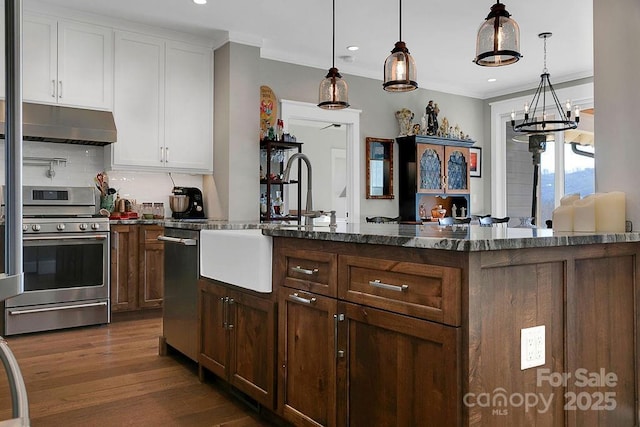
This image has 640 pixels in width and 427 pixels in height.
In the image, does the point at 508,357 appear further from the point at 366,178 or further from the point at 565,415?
the point at 366,178

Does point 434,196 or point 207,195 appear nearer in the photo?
point 207,195

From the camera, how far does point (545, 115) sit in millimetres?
4887

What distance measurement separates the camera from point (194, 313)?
9.68 feet

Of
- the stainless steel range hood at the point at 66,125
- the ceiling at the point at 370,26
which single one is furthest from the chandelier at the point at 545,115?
the stainless steel range hood at the point at 66,125

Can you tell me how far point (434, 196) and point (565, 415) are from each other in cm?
547

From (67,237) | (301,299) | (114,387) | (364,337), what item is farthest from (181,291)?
(364,337)

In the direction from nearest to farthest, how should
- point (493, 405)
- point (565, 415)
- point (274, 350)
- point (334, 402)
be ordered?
point (493, 405), point (565, 415), point (334, 402), point (274, 350)

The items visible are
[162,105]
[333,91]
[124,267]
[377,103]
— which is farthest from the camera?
[377,103]

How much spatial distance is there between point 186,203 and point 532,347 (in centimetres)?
409

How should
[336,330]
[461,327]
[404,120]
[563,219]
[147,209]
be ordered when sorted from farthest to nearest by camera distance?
[404,120] → [147,209] → [563,219] → [336,330] → [461,327]

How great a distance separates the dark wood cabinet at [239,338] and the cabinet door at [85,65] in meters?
2.63

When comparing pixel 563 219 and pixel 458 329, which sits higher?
pixel 563 219

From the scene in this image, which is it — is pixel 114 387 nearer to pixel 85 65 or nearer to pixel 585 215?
pixel 585 215

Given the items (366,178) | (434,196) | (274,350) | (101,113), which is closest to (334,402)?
(274,350)
